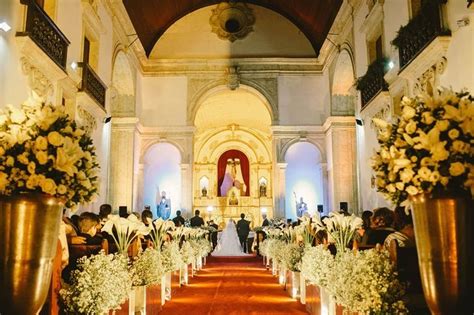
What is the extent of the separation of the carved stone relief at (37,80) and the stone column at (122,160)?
Answer: 6737 millimetres

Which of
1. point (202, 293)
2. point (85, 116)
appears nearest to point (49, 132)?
point (202, 293)

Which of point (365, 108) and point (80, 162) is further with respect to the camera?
point (365, 108)

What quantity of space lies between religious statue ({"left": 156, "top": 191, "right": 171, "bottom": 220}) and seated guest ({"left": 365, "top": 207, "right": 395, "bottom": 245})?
13536mm

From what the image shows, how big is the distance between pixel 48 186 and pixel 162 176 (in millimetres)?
16513

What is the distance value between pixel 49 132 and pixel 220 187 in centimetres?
2426

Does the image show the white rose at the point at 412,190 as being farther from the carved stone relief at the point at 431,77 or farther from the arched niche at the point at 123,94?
the arched niche at the point at 123,94

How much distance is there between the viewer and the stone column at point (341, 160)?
15359 mm

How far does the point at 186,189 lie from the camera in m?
16.9

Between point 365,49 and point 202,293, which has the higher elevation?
point 365,49

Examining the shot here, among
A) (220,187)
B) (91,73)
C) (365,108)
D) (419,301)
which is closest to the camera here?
(419,301)

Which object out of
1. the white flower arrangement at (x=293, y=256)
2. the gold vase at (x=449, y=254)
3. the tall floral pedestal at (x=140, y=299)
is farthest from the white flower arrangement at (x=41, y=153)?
the white flower arrangement at (x=293, y=256)

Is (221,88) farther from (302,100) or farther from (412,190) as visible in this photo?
(412,190)

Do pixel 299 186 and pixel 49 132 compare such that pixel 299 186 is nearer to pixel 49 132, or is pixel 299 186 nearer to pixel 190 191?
pixel 190 191

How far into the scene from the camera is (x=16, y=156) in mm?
2646
